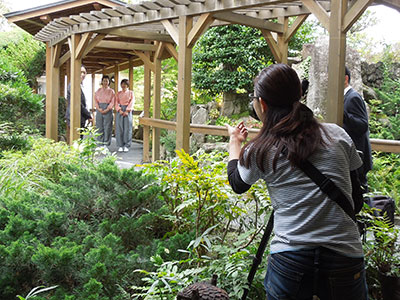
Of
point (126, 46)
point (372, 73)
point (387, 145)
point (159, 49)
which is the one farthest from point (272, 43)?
point (372, 73)

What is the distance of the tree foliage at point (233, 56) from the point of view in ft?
43.8

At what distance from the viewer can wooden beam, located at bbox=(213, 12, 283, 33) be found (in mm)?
7161

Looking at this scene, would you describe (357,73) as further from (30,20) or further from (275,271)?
(275,271)

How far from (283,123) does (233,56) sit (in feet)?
38.8

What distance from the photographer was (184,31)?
690 centimetres

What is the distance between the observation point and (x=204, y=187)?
11.3 ft

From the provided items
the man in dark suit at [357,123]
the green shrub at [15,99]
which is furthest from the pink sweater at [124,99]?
the man in dark suit at [357,123]

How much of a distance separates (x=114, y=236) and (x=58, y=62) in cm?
1006

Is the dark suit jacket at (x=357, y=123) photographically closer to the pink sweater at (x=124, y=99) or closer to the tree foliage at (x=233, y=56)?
the pink sweater at (x=124, y=99)

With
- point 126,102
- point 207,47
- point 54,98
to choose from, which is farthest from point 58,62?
point 207,47

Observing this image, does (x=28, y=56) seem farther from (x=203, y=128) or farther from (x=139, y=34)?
(x=203, y=128)

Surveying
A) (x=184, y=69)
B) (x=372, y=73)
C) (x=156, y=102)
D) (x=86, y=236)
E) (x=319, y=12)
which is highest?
(x=372, y=73)

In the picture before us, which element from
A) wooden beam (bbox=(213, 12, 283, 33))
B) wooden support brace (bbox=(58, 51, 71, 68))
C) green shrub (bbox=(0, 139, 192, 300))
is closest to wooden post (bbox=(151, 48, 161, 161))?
wooden support brace (bbox=(58, 51, 71, 68))

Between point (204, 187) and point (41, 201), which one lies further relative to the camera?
point (41, 201)
